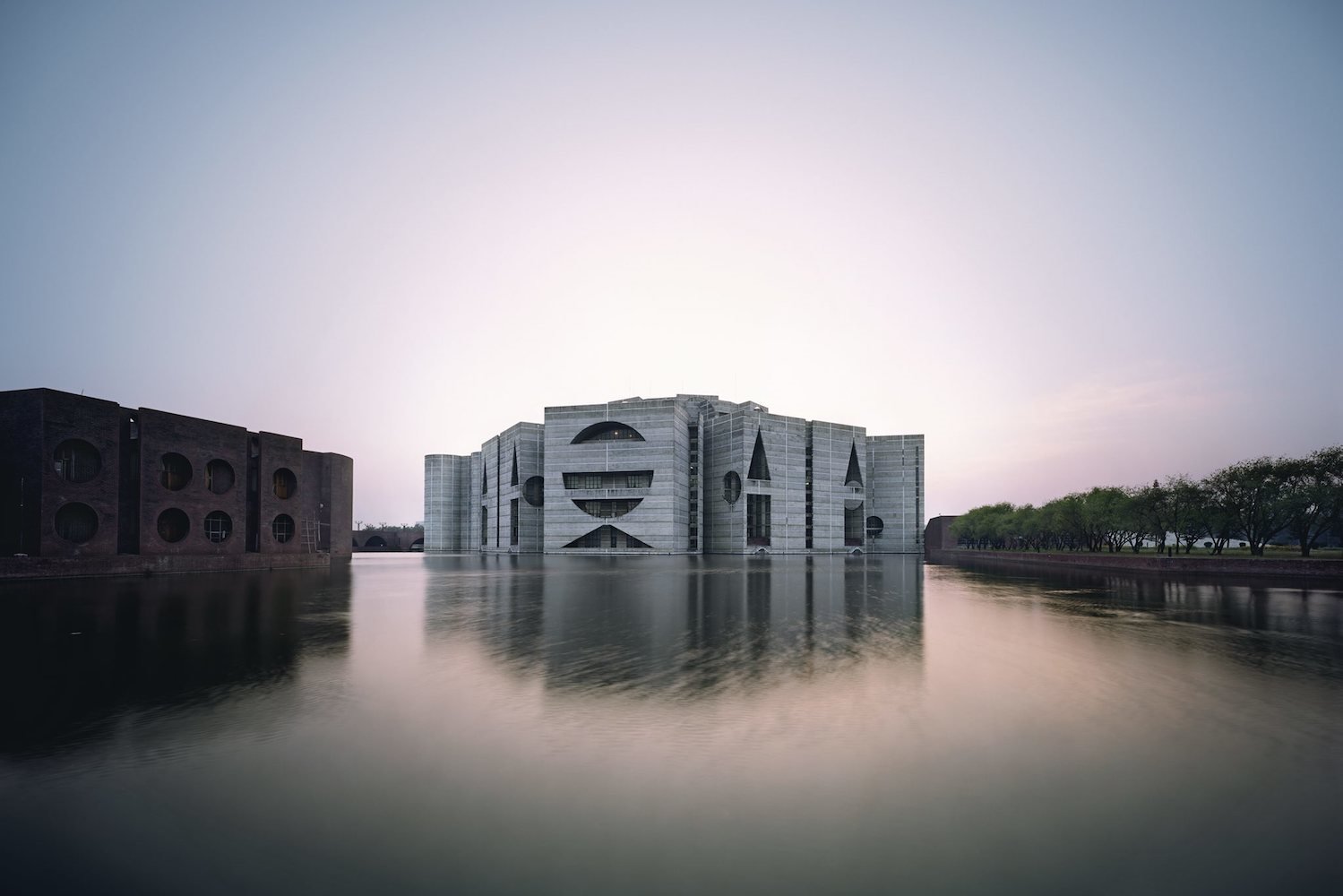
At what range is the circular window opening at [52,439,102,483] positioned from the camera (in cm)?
3244

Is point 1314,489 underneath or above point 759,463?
underneath

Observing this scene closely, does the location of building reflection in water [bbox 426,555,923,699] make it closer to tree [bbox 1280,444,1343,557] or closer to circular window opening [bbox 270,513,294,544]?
circular window opening [bbox 270,513,294,544]

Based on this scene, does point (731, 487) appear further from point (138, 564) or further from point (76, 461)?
point (76, 461)

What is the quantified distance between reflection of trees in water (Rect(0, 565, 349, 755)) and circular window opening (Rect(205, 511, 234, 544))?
1454cm

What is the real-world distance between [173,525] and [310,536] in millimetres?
14043

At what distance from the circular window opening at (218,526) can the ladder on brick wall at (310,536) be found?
5.57 metres

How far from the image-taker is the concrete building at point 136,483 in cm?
3141

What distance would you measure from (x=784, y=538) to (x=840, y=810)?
80393mm

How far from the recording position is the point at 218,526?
40.3 meters

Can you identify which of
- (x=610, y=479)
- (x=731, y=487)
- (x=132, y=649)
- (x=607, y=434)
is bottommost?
(x=132, y=649)

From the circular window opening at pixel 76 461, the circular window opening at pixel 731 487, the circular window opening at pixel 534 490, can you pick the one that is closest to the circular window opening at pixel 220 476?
the circular window opening at pixel 76 461

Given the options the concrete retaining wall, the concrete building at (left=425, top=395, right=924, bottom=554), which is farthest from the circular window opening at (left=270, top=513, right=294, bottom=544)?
the concrete building at (left=425, top=395, right=924, bottom=554)

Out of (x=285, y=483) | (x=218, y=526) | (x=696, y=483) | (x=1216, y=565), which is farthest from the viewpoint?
(x=696, y=483)

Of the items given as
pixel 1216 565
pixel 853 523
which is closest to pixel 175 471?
pixel 1216 565
